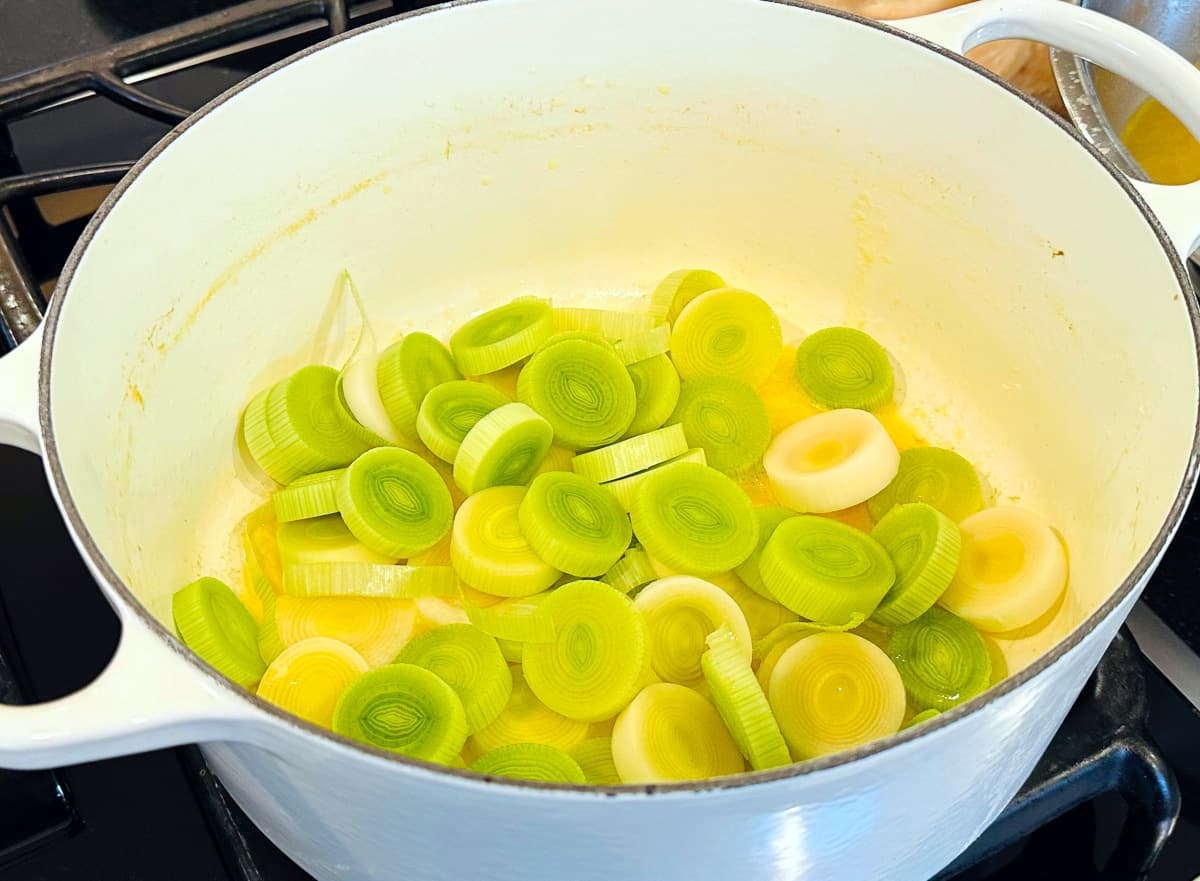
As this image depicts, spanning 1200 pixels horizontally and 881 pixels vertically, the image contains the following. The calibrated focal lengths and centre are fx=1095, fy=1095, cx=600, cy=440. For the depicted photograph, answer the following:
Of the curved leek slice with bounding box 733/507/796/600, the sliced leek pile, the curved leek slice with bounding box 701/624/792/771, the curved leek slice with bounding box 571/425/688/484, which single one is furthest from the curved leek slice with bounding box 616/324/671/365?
the curved leek slice with bounding box 701/624/792/771

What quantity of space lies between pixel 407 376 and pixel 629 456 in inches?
10.4

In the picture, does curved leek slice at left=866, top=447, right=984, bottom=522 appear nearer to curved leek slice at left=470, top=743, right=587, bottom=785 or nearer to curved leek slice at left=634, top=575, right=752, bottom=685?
curved leek slice at left=634, top=575, right=752, bottom=685

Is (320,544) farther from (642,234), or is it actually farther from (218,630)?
(642,234)

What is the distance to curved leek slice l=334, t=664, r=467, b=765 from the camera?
2.90 ft

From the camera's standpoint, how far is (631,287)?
1420 mm

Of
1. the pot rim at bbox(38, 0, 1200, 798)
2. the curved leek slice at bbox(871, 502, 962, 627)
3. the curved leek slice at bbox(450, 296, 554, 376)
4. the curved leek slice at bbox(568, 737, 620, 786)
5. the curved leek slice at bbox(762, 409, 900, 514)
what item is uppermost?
the pot rim at bbox(38, 0, 1200, 798)

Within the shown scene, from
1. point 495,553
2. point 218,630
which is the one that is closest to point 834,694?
point 495,553

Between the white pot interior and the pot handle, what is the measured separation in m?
0.03

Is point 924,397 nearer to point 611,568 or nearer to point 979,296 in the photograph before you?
point 979,296

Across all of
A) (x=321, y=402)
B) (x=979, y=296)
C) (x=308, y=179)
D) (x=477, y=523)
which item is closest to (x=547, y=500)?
(x=477, y=523)

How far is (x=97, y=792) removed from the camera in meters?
0.94

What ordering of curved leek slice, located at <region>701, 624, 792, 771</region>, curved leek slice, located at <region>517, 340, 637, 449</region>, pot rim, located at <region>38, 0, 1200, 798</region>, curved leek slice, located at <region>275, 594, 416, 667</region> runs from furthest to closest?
curved leek slice, located at <region>517, 340, 637, 449</region>, curved leek slice, located at <region>275, 594, 416, 667</region>, curved leek slice, located at <region>701, 624, 792, 771</region>, pot rim, located at <region>38, 0, 1200, 798</region>

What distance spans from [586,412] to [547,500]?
160mm

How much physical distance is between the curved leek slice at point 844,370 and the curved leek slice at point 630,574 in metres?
0.35
